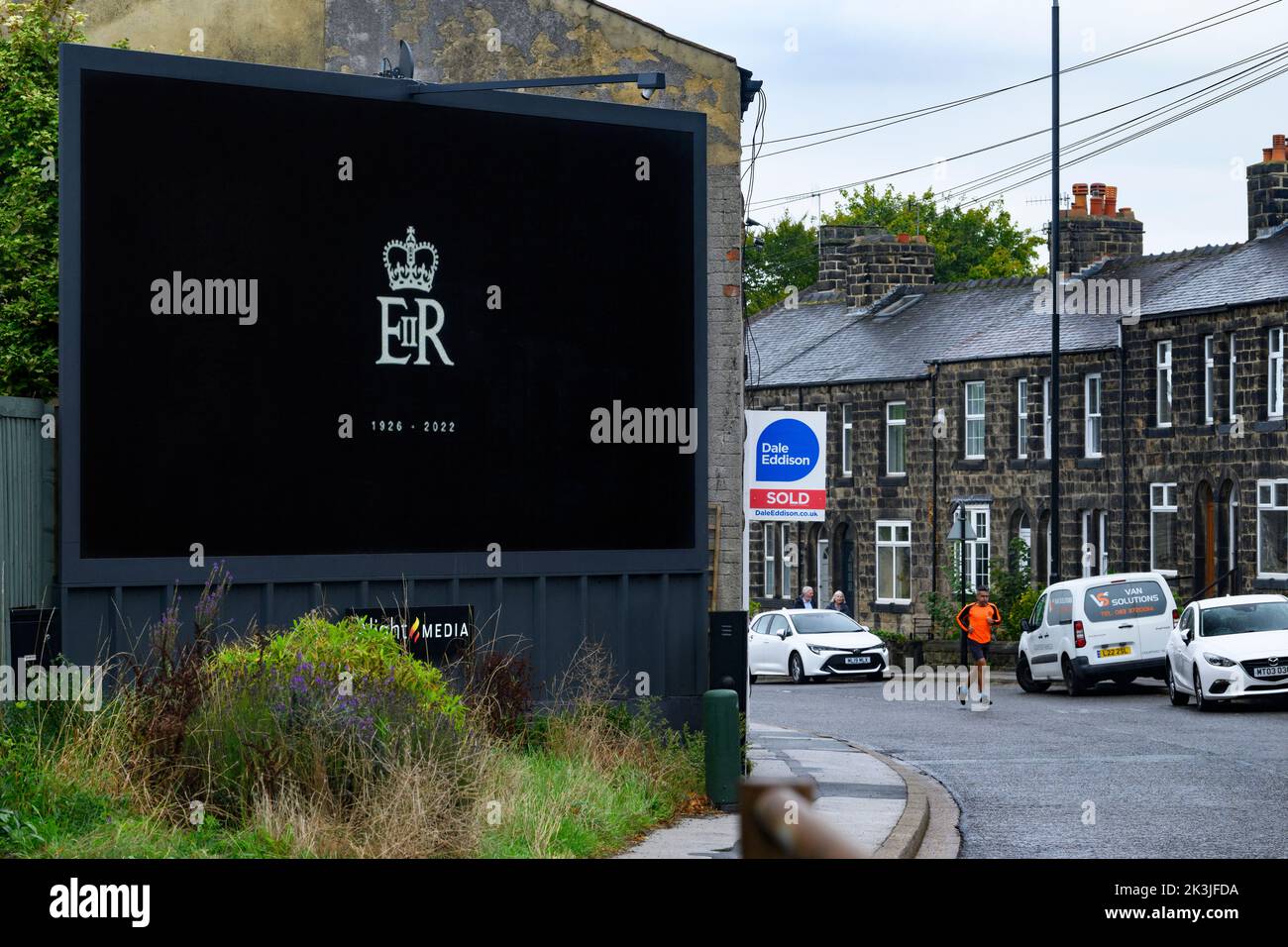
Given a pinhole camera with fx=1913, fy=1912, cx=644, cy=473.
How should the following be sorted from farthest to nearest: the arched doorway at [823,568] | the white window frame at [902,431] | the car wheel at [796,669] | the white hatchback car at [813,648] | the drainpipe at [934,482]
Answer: the arched doorway at [823,568], the white window frame at [902,431], the drainpipe at [934,482], the car wheel at [796,669], the white hatchback car at [813,648]

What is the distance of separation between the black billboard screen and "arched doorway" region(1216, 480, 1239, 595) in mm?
26776

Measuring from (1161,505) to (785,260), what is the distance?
37996 millimetres

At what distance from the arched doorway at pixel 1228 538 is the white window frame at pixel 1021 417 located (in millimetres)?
6794

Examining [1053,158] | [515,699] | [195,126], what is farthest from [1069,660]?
[195,126]

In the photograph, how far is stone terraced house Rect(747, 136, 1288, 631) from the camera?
3966cm

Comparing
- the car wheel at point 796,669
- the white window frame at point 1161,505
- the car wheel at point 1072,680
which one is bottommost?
the car wheel at point 796,669

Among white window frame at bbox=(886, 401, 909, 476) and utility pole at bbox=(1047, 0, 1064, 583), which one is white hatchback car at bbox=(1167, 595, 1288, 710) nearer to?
utility pole at bbox=(1047, 0, 1064, 583)

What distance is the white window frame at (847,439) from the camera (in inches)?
2039

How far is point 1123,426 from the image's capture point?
43.1m

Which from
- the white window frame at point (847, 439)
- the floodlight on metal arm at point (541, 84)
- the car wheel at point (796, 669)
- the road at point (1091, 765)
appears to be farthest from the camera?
the white window frame at point (847, 439)

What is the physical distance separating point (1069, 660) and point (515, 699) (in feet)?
62.4

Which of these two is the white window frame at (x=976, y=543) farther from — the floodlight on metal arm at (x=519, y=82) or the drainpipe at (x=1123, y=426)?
the floodlight on metal arm at (x=519, y=82)

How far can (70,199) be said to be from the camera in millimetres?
12844

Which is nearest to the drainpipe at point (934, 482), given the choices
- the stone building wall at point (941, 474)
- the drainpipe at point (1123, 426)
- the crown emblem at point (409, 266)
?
the stone building wall at point (941, 474)
